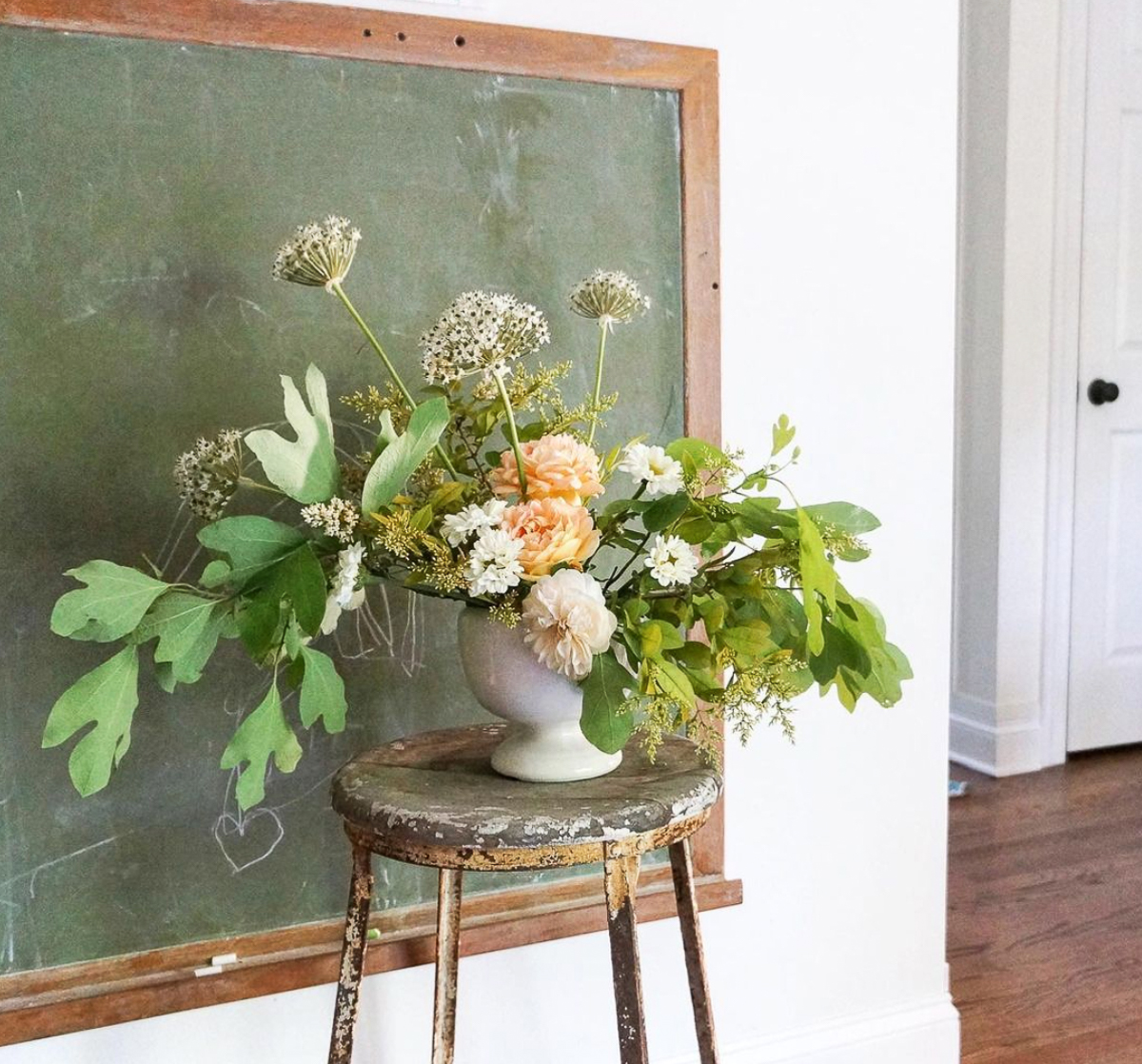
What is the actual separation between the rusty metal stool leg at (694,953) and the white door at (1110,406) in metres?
2.34

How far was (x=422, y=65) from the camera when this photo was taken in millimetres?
1490

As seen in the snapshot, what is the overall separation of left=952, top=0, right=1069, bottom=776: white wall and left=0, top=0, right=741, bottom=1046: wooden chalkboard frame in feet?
6.04

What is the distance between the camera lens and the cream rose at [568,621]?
112cm

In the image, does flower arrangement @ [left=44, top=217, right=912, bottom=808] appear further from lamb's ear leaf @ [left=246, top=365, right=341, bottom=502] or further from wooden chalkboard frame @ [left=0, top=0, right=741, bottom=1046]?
wooden chalkboard frame @ [left=0, top=0, right=741, bottom=1046]

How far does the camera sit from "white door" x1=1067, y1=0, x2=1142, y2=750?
3.29m

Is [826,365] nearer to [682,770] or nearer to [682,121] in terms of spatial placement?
[682,121]

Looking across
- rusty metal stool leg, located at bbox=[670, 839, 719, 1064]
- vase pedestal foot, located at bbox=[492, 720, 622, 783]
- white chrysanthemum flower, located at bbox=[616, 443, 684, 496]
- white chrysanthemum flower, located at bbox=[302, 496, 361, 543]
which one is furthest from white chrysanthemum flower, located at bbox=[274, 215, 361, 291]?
rusty metal stool leg, located at bbox=[670, 839, 719, 1064]

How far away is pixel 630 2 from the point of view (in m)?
1.60

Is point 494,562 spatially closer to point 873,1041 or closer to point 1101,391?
point 873,1041

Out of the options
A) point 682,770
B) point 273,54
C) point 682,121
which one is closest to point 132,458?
point 273,54

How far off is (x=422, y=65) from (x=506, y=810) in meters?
0.88

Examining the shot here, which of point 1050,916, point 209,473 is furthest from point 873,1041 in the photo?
point 209,473

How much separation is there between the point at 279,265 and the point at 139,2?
40 cm

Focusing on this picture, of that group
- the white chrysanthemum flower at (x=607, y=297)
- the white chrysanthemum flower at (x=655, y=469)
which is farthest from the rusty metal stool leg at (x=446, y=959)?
the white chrysanthemum flower at (x=607, y=297)
